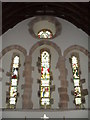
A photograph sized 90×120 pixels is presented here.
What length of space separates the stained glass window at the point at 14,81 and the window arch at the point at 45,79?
4.27 ft

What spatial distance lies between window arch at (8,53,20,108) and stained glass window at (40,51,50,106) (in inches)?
51.1

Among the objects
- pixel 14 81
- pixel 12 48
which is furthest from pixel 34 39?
pixel 14 81

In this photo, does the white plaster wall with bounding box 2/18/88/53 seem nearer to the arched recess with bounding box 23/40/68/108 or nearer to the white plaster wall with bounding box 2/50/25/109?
the arched recess with bounding box 23/40/68/108

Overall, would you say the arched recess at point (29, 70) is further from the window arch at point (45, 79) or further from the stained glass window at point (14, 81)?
the stained glass window at point (14, 81)

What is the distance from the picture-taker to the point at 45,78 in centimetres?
998

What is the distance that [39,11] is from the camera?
454 inches

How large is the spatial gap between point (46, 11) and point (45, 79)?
13.7ft

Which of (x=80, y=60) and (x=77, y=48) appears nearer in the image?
A: (x=80, y=60)

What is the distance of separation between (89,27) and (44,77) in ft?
11.6

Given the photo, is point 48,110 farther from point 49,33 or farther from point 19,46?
point 49,33

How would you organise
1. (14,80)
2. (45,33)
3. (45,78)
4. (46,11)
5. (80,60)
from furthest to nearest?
1. (45,33)
2. (46,11)
3. (80,60)
4. (14,80)
5. (45,78)

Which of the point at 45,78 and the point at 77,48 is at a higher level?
the point at 77,48

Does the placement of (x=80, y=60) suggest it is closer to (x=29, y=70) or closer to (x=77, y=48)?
(x=77, y=48)

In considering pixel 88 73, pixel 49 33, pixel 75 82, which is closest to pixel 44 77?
pixel 75 82
